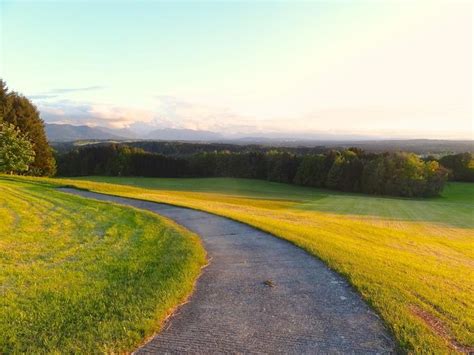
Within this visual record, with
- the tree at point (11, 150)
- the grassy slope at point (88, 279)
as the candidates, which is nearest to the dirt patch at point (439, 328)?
the grassy slope at point (88, 279)

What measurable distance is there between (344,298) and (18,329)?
576 cm

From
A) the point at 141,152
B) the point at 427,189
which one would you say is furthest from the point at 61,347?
the point at 141,152

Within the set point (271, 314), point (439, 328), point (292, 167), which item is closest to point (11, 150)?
point (271, 314)

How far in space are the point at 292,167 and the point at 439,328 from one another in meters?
73.9

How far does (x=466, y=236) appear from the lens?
83.1 feet

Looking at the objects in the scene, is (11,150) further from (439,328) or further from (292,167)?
(292,167)

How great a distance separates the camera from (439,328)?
6.00 meters

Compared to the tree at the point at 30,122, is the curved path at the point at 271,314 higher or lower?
lower

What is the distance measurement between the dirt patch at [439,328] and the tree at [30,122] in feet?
169

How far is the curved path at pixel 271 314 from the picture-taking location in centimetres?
530

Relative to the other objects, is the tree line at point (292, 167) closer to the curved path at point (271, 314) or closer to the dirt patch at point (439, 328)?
the curved path at point (271, 314)

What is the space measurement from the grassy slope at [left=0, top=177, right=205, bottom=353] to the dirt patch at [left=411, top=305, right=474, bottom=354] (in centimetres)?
440

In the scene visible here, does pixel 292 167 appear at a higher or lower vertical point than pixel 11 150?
lower

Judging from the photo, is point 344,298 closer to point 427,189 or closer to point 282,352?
point 282,352
